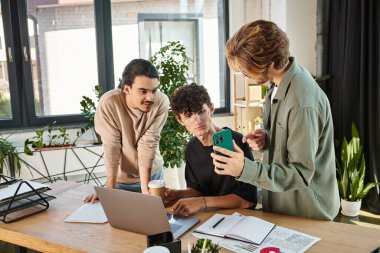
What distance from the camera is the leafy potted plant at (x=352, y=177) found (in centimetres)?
328

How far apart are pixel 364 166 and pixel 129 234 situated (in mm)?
2549

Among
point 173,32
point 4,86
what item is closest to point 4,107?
point 4,86

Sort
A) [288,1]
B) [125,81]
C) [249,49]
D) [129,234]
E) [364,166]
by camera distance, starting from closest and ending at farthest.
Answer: [249,49] < [129,234] < [125,81] < [364,166] < [288,1]

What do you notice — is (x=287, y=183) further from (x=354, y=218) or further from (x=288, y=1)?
(x=288, y=1)

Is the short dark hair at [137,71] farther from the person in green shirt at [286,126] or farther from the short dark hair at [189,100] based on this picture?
the person in green shirt at [286,126]

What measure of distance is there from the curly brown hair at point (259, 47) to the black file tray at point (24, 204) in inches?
43.3

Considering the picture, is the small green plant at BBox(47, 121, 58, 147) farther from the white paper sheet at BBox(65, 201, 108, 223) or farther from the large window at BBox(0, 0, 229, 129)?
the white paper sheet at BBox(65, 201, 108, 223)

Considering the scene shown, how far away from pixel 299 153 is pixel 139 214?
1.95 feet

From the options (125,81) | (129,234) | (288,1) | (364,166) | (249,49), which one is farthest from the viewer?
(288,1)

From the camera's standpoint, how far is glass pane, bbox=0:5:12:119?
3538mm

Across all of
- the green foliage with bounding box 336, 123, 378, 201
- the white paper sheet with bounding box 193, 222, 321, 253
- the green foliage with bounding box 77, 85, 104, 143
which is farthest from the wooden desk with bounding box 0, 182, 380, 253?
the green foliage with bounding box 336, 123, 378, 201

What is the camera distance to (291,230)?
1.35 m

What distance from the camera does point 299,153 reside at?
1.26 metres

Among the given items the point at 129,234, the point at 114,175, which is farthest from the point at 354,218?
the point at 129,234
